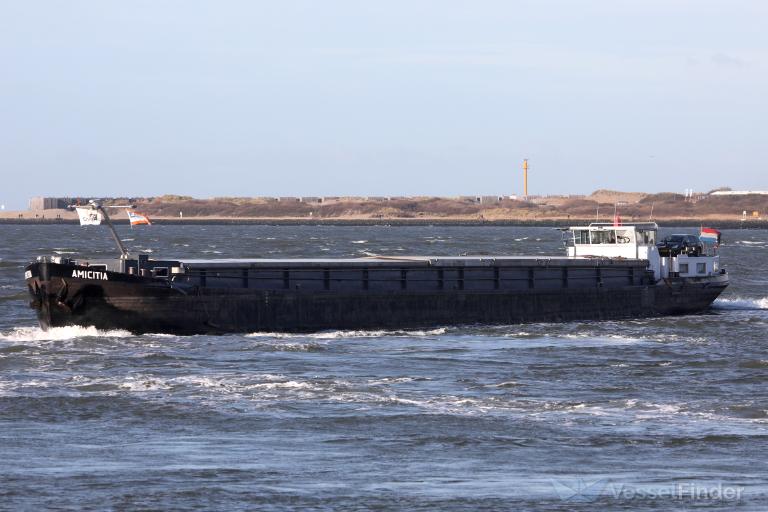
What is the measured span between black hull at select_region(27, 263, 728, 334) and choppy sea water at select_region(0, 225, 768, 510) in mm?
880

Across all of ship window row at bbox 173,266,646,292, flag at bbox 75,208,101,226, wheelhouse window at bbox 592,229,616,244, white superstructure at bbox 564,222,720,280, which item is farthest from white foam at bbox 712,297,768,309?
flag at bbox 75,208,101,226

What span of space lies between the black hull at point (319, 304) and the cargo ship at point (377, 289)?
4 centimetres

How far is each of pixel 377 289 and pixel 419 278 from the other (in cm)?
204

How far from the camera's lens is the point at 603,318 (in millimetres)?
55906

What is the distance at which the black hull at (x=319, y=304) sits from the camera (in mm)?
42906

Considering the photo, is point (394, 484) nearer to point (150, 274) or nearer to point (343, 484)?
point (343, 484)

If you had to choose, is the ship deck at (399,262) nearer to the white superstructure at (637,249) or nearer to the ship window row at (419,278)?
the ship window row at (419,278)

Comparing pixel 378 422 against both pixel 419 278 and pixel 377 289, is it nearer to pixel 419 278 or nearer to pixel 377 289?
pixel 377 289

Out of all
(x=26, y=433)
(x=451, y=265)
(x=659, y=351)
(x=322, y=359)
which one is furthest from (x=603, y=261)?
(x=26, y=433)

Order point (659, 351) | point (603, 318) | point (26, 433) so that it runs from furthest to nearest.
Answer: point (603, 318) → point (659, 351) → point (26, 433)

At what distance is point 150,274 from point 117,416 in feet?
56.8
